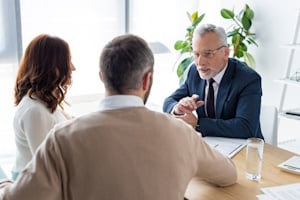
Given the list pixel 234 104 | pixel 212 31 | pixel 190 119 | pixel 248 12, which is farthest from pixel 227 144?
pixel 248 12

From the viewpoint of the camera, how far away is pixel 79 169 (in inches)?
36.7

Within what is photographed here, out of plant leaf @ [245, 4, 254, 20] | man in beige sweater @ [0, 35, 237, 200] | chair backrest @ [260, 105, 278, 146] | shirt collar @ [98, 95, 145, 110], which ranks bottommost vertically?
chair backrest @ [260, 105, 278, 146]

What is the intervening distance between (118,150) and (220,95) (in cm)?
120

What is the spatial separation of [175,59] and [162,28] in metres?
0.38

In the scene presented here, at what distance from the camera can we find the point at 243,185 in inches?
51.6

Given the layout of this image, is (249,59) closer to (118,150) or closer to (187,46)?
(187,46)

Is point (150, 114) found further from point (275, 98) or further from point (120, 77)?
point (275, 98)

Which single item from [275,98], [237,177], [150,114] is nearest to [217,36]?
[237,177]

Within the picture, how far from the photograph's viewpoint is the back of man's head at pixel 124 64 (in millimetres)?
996

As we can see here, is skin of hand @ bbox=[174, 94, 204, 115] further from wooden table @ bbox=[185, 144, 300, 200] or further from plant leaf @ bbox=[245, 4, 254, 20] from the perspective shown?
plant leaf @ bbox=[245, 4, 254, 20]

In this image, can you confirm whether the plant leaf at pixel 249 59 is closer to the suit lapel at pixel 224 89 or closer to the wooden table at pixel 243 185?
the suit lapel at pixel 224 89

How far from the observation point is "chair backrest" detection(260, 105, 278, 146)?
2115 millimetres

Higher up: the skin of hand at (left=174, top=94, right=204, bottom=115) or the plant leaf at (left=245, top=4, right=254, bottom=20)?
the plant leaf at (left=245, top=4, right=254, bottom=20)

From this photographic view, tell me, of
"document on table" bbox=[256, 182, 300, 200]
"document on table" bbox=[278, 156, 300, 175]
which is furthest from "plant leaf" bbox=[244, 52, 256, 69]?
"document on table" bbox=[256, 182, 300, 200]
